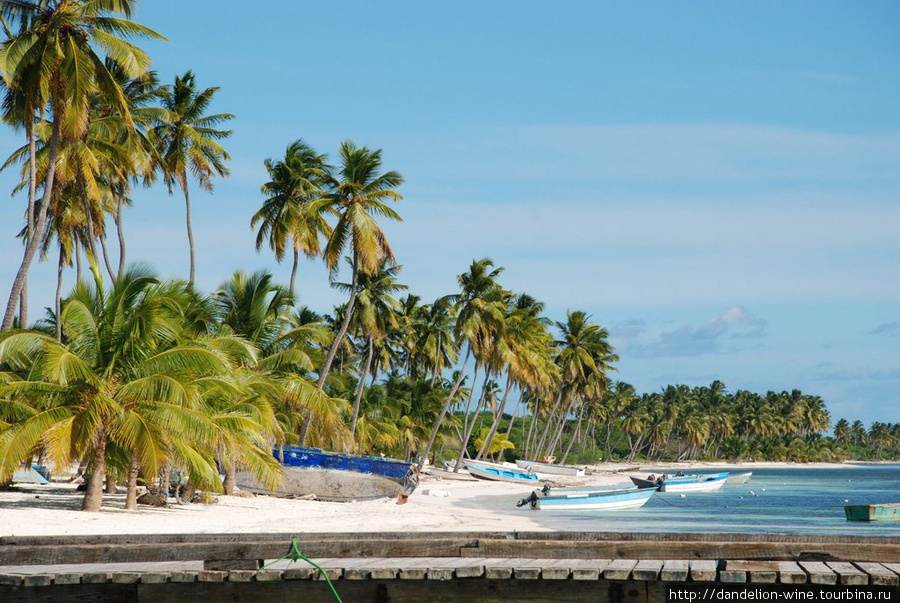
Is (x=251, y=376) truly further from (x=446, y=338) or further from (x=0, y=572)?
(x=446, y=338)

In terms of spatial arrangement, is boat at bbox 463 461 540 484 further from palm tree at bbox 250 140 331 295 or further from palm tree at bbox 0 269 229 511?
palm tree at bbox 0 269 229 511

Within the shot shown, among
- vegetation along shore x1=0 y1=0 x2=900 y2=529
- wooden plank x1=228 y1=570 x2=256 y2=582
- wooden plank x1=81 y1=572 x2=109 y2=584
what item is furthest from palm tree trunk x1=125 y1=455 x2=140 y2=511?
wooden plank x1=228 y1=570 x2=256 y2=582

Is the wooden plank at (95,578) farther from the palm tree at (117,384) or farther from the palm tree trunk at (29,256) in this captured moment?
the palm tree trunk at (29,256)

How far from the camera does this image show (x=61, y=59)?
939 inches

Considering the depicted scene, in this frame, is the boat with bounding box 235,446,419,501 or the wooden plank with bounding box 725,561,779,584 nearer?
the wooden plank with bounding box 725,561,779,584

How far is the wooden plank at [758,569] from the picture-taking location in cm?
628

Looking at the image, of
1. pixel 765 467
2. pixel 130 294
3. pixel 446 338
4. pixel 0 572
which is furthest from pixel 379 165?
pixel 765 467

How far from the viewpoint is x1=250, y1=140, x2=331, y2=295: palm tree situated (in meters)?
41.3

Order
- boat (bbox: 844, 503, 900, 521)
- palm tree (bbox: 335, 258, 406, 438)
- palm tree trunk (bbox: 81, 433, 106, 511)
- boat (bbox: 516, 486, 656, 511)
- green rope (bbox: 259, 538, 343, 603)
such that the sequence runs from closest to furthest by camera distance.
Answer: green rope (bbox: 259, 538, 343, 603), palm tree trunk (bbox: 81, 433, 106, 511), boat (bbox: 844, 503, 900, 521), boat (bbox: 516, 486, 656, 511), palm tree (bbox: 335, 258, 406, 438)

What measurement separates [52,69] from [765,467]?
136121mm

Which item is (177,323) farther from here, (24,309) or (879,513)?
(879,513)

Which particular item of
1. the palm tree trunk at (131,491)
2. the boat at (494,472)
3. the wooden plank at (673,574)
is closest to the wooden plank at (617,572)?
the wooden plank at (673,574)

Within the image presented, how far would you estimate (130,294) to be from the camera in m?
20.8

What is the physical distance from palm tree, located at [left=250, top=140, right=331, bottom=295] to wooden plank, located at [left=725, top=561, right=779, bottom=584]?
35467mm
